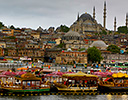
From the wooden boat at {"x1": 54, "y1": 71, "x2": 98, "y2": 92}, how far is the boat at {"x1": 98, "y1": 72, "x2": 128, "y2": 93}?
1302 millimetres

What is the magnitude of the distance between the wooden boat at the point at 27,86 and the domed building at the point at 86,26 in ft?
336

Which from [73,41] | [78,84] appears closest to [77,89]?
[78,84]

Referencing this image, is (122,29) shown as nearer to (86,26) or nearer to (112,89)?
(86,26)

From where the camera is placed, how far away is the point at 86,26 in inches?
5413

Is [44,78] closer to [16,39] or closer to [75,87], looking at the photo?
[75,87]

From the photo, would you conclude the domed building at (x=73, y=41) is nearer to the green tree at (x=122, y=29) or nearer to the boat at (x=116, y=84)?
the green tree at (x=122, y=29)

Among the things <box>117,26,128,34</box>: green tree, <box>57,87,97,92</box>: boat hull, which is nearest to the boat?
<box>57,87,97,92</box>: boat hull

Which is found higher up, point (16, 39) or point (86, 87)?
point (16, 39)

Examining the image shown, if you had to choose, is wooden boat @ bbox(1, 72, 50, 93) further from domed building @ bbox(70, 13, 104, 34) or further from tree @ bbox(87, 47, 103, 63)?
domed building @ bbox(70, 13, 104, 34)

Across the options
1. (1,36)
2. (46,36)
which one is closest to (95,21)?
(46,36)

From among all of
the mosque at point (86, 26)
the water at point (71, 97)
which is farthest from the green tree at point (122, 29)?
the water at point (71, 97)

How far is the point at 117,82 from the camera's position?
38.8m

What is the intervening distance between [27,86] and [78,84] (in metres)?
5.48

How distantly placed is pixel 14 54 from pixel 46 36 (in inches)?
1330
